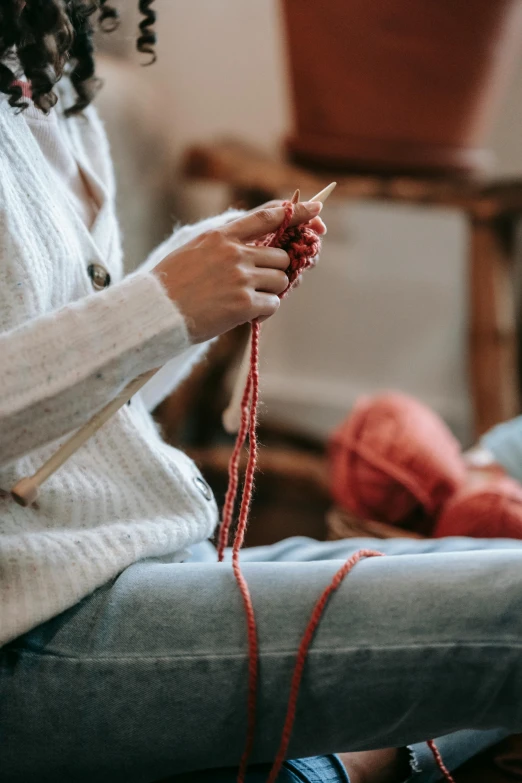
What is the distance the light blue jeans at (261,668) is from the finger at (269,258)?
0.21 meters

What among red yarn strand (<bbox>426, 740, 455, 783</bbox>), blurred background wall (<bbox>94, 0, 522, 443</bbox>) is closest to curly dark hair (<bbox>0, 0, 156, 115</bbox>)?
red yarn strand (<bbox>426, 740, 455, 783</bbox>)

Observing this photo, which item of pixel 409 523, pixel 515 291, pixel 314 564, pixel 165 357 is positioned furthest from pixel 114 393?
pixel 515 291

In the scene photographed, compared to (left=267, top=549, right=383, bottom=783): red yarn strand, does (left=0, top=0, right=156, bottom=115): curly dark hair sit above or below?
above

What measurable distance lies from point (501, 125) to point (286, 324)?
61 cm

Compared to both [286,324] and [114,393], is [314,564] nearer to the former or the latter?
[114,393]

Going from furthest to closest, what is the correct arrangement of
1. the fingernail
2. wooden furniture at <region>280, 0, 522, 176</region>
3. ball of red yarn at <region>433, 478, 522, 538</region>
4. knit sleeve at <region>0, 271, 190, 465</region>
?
wooden furniture at <region>280, 0, 522, 176</region>
ball of red yarn at <region>433, 478, 522, 538</region>
the fingernail
knit sleeve at <region>0, 271, 190, 465</region>

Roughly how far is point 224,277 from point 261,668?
0.26 m

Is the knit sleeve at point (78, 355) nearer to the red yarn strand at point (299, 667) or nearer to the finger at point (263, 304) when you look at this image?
the finger at point (263, 304)

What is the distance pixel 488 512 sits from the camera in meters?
0.99

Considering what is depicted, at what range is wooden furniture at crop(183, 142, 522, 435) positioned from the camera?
132cm

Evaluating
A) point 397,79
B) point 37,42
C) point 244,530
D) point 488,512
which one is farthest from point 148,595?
point 397,79

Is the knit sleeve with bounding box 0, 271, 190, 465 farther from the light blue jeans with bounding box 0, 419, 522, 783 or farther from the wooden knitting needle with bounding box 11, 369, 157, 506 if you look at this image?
the light blue jeans with bounding box 0, 419, 522, 783

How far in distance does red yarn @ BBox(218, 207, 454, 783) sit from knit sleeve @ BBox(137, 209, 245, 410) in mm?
141

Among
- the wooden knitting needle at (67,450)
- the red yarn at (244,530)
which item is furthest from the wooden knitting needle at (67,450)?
the red yarn at (244,530)
